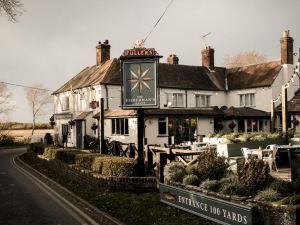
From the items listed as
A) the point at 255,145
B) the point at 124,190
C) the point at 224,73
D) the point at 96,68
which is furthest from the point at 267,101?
the point at 124,190

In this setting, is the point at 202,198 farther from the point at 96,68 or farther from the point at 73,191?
the point at 96,68

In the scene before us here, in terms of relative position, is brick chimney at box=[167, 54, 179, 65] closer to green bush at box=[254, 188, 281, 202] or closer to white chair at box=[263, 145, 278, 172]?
white chair at box=[263, 145, 278, 172]

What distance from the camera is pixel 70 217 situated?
1154 centimetres

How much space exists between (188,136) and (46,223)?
2800 centimetres

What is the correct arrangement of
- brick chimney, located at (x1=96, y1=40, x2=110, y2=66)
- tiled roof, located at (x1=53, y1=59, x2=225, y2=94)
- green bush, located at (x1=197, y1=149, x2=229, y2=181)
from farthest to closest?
brick chimney, located at (x1=96, y1=40, x2=110, y2=66) < tiled roof, located at (x1=53, y1=59, x2=225, y2=94) < green bush, located at (x1=197, y1=149, x2=229, y2=181)

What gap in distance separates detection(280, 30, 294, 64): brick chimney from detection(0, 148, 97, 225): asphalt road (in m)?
29.8

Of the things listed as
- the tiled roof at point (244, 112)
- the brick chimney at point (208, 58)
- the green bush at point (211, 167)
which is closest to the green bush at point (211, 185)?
the green bush at point (211, 167)

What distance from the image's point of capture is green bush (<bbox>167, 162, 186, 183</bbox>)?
1312 cm

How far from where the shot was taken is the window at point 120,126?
36.5m

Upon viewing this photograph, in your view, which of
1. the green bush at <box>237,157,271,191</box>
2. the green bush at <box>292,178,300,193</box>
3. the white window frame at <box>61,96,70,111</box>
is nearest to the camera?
the green bush at <box>292,178,300,193</box>

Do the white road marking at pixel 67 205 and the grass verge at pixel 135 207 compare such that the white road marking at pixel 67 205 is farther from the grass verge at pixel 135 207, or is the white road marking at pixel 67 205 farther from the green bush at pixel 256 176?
the green bush at pixel 256 176

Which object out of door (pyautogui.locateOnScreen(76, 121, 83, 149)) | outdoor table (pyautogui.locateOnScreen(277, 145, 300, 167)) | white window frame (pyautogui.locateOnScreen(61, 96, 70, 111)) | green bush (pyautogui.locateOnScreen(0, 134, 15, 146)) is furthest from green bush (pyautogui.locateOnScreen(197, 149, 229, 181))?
green bush (pyautogui.locateOnScreen(0, 134, 15, 146))

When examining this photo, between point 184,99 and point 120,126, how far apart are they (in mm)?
8096

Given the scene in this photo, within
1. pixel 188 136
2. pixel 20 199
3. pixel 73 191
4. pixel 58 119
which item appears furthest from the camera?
pixel 58 119
